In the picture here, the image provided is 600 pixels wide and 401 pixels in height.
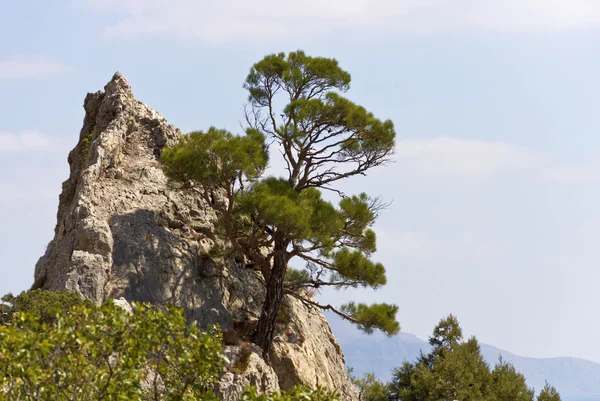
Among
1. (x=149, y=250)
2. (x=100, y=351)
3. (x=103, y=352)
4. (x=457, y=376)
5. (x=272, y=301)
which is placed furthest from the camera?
(x=457, y=376)

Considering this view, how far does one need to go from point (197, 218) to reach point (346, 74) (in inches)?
274

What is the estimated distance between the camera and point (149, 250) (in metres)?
24.1

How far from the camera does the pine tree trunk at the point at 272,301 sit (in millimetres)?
24828

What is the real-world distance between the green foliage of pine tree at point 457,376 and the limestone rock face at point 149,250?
323cm

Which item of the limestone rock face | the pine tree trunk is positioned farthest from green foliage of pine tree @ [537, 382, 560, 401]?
the pine tree trunk

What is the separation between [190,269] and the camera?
2492cm

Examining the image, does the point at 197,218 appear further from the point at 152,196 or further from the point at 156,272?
the point at 156,272

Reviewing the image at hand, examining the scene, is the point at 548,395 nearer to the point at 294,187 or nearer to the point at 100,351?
the point at 294,187

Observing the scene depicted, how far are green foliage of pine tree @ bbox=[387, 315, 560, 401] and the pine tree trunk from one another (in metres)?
7.57

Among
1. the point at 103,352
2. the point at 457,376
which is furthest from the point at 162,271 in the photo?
the point at 103,352

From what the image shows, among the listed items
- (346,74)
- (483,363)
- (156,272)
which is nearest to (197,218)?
(156,272)

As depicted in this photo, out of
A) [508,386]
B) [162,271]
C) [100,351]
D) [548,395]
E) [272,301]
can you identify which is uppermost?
[548,395]

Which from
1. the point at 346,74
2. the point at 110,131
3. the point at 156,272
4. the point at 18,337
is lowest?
the point at 18,337

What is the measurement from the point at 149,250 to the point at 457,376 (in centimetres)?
1214
